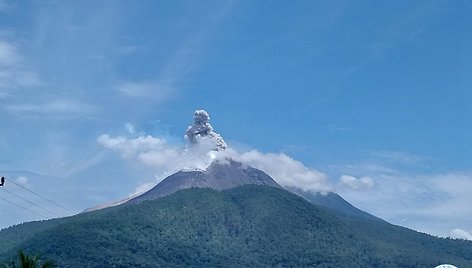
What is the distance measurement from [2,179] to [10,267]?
666cm

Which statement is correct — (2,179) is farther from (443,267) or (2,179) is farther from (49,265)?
(443,267)

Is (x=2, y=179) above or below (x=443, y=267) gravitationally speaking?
above

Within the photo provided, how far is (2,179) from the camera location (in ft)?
193

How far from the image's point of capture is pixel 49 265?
185 feet

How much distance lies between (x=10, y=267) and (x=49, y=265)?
4.32m

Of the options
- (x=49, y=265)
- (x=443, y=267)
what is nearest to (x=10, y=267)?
(x=49, y=265)

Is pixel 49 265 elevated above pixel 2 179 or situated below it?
below

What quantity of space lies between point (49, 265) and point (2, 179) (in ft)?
25.2

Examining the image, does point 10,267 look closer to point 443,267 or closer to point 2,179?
point 2,179

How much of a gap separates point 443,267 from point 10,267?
3247 centimetres

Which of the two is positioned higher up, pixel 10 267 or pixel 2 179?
pixel 2 179

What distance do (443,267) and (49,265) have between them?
29.0m

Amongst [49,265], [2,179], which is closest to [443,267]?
[49,265]

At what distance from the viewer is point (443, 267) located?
58.2 m
